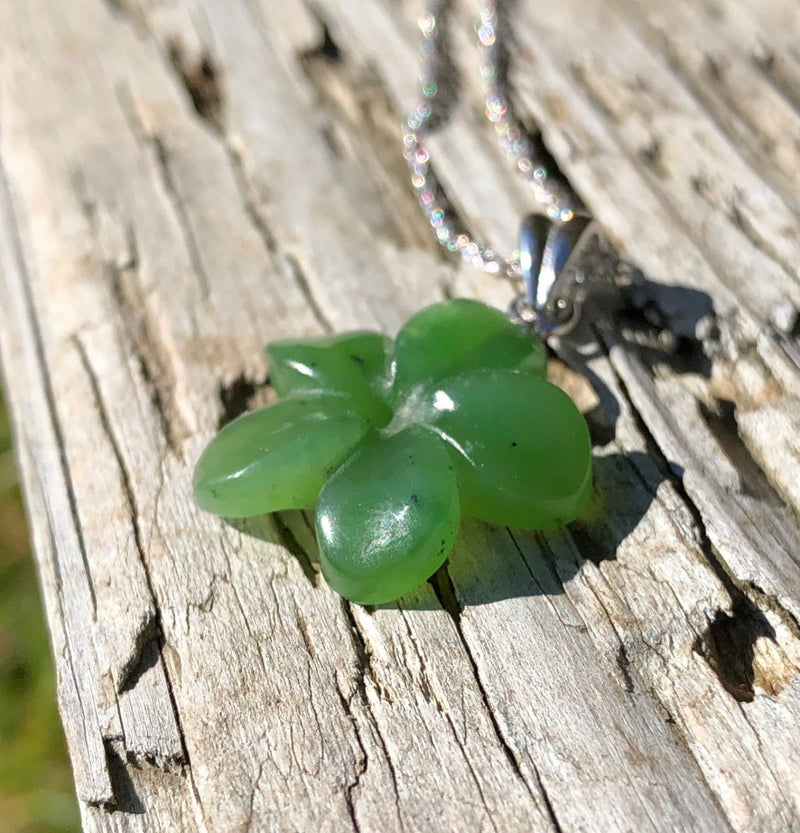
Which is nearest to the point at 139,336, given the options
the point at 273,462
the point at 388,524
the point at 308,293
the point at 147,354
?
the point at 147,354

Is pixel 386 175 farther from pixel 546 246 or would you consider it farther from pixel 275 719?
pixel 275 719

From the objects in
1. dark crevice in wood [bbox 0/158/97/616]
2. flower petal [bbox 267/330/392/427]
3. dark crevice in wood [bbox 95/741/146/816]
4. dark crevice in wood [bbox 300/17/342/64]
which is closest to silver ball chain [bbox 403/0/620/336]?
dark crevice in wood [bbox 300/17/342/64]

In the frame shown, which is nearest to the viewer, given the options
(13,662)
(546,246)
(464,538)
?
(464,538)

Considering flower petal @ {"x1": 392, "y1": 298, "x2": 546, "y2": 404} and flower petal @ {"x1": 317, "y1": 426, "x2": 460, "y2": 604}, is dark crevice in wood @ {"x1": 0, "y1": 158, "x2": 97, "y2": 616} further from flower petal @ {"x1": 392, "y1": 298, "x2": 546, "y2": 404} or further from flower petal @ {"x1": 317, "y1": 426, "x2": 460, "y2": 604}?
flower petal @ {"x1": 392, "y1": 298, "x2": 546, "y2": 404}

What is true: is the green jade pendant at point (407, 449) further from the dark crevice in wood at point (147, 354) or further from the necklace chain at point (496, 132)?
the necklace chain at point (496, 132)

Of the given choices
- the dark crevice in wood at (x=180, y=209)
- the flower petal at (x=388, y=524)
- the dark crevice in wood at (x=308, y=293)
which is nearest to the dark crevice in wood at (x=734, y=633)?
the flower petal at (x=388, y=524)

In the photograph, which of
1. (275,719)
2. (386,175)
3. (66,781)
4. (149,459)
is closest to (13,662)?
(66,781)

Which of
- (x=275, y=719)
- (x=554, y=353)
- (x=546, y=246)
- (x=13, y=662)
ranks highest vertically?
(x=546, y=246)
